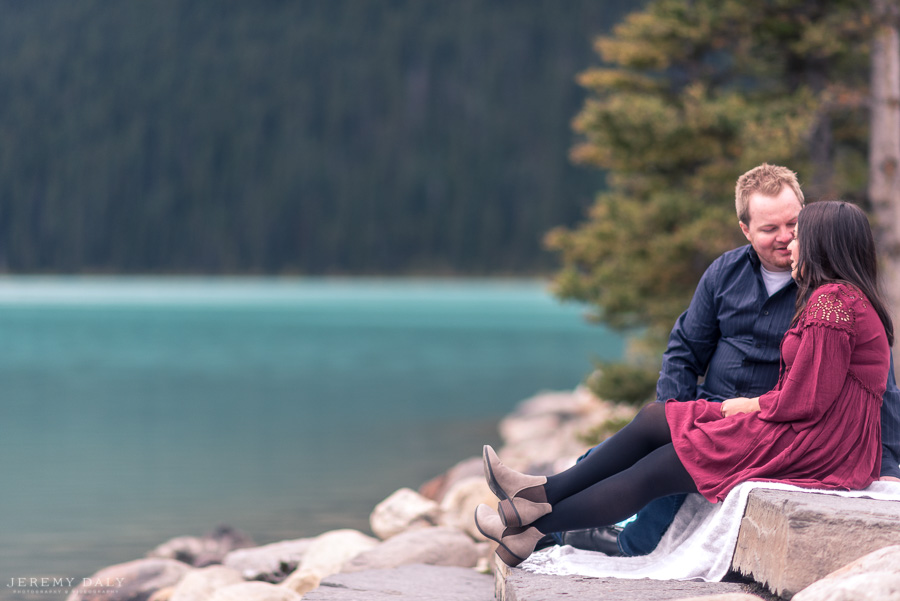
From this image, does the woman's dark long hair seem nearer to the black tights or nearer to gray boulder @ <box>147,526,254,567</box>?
the black tights

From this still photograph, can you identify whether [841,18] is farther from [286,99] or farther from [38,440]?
[286,99]

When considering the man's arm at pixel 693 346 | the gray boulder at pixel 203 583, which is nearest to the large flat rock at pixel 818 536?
the man's arm at pixel 693 346

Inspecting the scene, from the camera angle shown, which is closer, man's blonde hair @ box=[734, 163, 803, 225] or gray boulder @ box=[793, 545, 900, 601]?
gray boulder @ box=[793, 545, 900, 601]

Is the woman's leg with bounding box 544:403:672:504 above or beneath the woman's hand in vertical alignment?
beneath

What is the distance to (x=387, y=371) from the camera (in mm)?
32062

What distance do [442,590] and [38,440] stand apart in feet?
46.4

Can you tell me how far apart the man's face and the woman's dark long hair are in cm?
23

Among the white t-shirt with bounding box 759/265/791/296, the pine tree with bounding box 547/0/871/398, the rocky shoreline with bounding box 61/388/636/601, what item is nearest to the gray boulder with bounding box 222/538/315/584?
the rocky shoreline with bounding box 61/388/636/601

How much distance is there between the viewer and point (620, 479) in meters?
3.78

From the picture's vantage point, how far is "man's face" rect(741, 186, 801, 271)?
13.0 feet

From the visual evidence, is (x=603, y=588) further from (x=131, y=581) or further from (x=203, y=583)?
(x=131, y=581)

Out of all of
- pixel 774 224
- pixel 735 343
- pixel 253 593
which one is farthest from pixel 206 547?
pixel 774 224

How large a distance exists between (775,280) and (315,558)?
13.1 ft

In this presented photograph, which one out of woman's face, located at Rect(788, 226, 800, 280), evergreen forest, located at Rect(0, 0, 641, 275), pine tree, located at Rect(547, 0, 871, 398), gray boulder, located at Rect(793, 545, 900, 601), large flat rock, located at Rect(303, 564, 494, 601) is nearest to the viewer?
gray boulder, located at Rect(793, 545, 900, 601)
